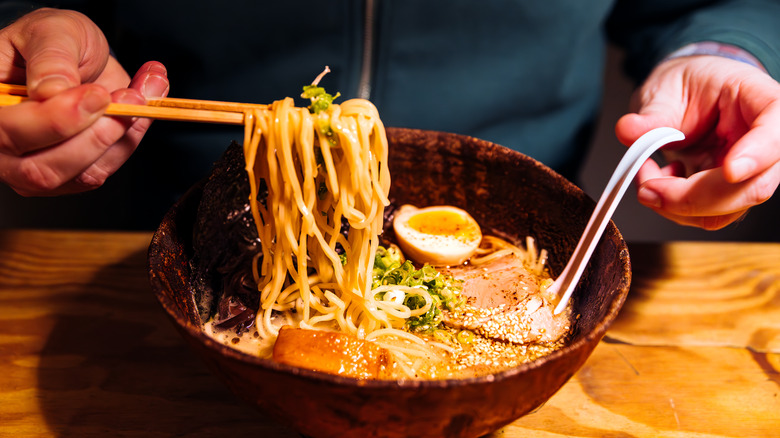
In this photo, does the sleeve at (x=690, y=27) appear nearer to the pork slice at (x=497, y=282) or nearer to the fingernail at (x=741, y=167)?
the fingernail at (x=741, y=167)

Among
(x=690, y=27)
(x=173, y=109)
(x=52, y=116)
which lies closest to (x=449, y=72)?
(x=690, y=27)

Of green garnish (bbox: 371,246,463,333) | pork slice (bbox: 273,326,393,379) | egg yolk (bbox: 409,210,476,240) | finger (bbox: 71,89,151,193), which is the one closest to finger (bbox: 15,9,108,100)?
finger (bbox: 71,89,151,193)

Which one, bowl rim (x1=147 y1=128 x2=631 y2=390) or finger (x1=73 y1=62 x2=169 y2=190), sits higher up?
finger (x1=73 y1=62 x2=169 y2=190)

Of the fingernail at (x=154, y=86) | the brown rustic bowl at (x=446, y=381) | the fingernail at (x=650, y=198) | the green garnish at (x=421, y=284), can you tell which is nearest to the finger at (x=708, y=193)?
the fingernail at (x=650, y=198)

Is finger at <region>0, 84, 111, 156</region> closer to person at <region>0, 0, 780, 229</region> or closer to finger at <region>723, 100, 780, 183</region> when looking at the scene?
person at <region>0, 0, 780, 229</region>

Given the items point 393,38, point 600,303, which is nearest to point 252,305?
point 600,303

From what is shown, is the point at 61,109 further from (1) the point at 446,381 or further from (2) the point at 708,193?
Answer: (2) the point at 708,193
